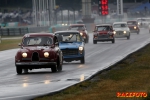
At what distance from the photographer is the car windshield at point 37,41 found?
2591cm

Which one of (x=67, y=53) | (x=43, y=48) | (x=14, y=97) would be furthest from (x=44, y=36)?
(x=14, y=97)

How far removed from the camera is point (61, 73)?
24703 mm

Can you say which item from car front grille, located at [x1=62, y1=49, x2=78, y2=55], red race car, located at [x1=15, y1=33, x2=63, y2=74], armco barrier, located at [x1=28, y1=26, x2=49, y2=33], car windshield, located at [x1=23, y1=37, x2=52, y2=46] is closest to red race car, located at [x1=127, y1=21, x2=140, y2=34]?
armco barrier, located at [x1=28, y1=26, x2=49, y2=33]

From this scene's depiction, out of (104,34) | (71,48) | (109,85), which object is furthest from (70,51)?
(104,34)

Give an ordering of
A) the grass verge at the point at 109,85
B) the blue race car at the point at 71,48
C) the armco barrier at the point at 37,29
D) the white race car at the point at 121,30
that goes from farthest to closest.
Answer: the armco barrier at the point at 37,29 → the white race car at the point at 121,30 → the blue race car at the point at 71,48 → the grass verge at the point at 109,85

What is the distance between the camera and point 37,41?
85.4 feet

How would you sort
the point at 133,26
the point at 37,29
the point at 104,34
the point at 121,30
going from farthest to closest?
the point at 37,29, the point at 133,26, the point at 121,30, the point at 104,34

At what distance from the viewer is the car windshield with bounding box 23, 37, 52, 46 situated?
2591 cm

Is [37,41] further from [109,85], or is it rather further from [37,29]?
[37,29]

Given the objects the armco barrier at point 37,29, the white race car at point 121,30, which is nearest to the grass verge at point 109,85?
the white race car at point 121,30

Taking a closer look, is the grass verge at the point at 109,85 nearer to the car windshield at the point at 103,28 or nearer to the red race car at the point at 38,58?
the red race car at the point at 38,58

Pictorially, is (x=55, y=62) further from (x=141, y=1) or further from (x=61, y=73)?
(x=141, y=1)

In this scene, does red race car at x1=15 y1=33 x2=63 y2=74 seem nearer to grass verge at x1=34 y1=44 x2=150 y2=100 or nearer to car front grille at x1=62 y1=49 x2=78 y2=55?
grass verge at x1=34 y1=44 x2=150 y2=100

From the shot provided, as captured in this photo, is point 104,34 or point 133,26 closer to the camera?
point 104,34
